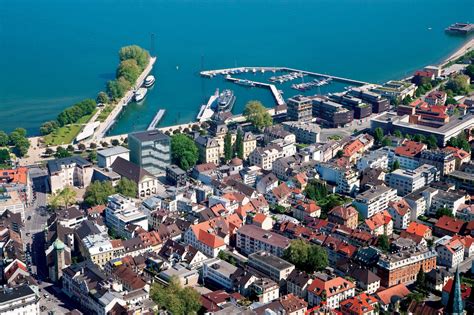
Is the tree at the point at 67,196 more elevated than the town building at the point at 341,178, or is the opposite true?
the town building at the point at 341,178

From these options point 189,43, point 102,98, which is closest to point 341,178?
point 102,98

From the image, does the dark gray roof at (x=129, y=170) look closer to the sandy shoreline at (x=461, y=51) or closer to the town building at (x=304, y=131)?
the town building at (x=304, y=131)

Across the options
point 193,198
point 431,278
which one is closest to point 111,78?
point 193,198

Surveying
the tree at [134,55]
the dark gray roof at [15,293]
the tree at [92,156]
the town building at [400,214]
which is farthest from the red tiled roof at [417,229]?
the tree at [134,55]

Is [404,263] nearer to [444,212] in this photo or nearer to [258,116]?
[444,212]

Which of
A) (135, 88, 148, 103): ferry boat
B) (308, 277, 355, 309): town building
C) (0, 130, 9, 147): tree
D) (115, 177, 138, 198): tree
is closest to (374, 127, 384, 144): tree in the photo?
(115, 177, 138, 198): tree

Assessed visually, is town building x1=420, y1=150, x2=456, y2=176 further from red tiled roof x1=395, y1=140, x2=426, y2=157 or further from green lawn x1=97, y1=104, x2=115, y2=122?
green lawn x1=97, y1=104, x2=115, y2=122
